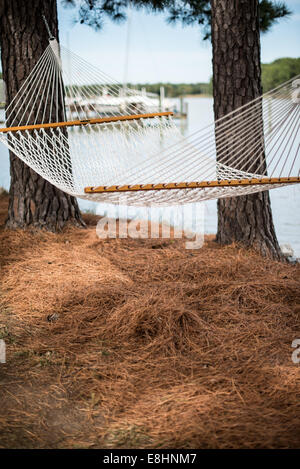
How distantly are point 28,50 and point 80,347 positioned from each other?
1.67m

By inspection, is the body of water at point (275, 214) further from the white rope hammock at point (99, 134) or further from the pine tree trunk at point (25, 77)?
the pine tree trunk at point (25, 77)

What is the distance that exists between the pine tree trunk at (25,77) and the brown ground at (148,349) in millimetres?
326

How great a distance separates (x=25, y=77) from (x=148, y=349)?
1.68m

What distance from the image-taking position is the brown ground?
111 centimetres

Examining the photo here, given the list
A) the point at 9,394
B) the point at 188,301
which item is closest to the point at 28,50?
the point at 188,301

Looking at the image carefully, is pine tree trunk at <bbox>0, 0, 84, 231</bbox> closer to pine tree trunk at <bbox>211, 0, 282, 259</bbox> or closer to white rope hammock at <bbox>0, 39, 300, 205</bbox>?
white rope hammock at <bbox>0, 39, 300, 205</bbox>

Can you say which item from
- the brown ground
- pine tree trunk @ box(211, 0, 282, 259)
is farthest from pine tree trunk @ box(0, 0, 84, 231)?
pine tree trunk @ box(211, 0, 282, 259)

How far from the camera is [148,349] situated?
146 centimetres

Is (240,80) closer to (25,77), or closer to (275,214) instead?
(25,77)

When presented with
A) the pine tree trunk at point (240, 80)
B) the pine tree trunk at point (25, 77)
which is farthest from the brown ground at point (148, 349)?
the pine tree trunk at point (25, 77)

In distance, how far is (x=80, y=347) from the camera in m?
1.50

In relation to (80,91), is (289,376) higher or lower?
lower

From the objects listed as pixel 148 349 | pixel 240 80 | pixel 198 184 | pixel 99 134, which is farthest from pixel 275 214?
pixel 148 349
